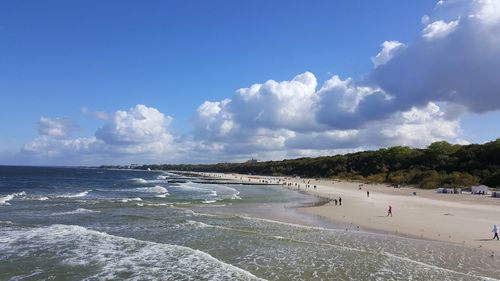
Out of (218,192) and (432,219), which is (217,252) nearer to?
(432,219)

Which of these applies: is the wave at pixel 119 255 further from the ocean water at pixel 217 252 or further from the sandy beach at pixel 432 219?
the sandy beach at pixel 432 219

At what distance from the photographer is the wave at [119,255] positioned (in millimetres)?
18156

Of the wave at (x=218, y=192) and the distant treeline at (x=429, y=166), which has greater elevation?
the distant treeline at (x=429, y=166)

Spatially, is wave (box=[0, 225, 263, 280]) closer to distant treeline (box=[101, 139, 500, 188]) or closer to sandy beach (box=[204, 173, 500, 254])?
sandy beach (box=[204, 173, 500, 254])

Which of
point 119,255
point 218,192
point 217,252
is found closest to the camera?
point 119,255

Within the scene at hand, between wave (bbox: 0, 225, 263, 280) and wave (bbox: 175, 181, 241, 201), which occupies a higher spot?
wave (bbox: 175, 181, 241, 201)

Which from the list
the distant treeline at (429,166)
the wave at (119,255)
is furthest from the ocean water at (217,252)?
the distant treeline at (429,166)

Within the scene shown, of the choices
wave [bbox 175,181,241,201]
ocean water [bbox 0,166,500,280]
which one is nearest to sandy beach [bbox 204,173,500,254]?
ocean water [bbox 0,166,500,280]

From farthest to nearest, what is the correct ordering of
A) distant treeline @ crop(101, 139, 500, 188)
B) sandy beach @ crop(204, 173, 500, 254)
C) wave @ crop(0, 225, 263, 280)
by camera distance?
distant treeline @ crop(101, 139, 500, 188), sandy beach @ crop(204, 173, 500, 254), wave @ crop(0, 225, 263, 280)

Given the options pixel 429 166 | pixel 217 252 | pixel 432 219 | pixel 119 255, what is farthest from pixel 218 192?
pixel 429 166

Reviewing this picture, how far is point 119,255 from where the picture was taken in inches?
848

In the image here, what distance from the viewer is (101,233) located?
27625 millimetres

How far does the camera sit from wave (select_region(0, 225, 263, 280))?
18156 millimetres

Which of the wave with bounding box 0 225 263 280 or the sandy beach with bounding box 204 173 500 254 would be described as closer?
the wave with bounding box 0 225 263 280
